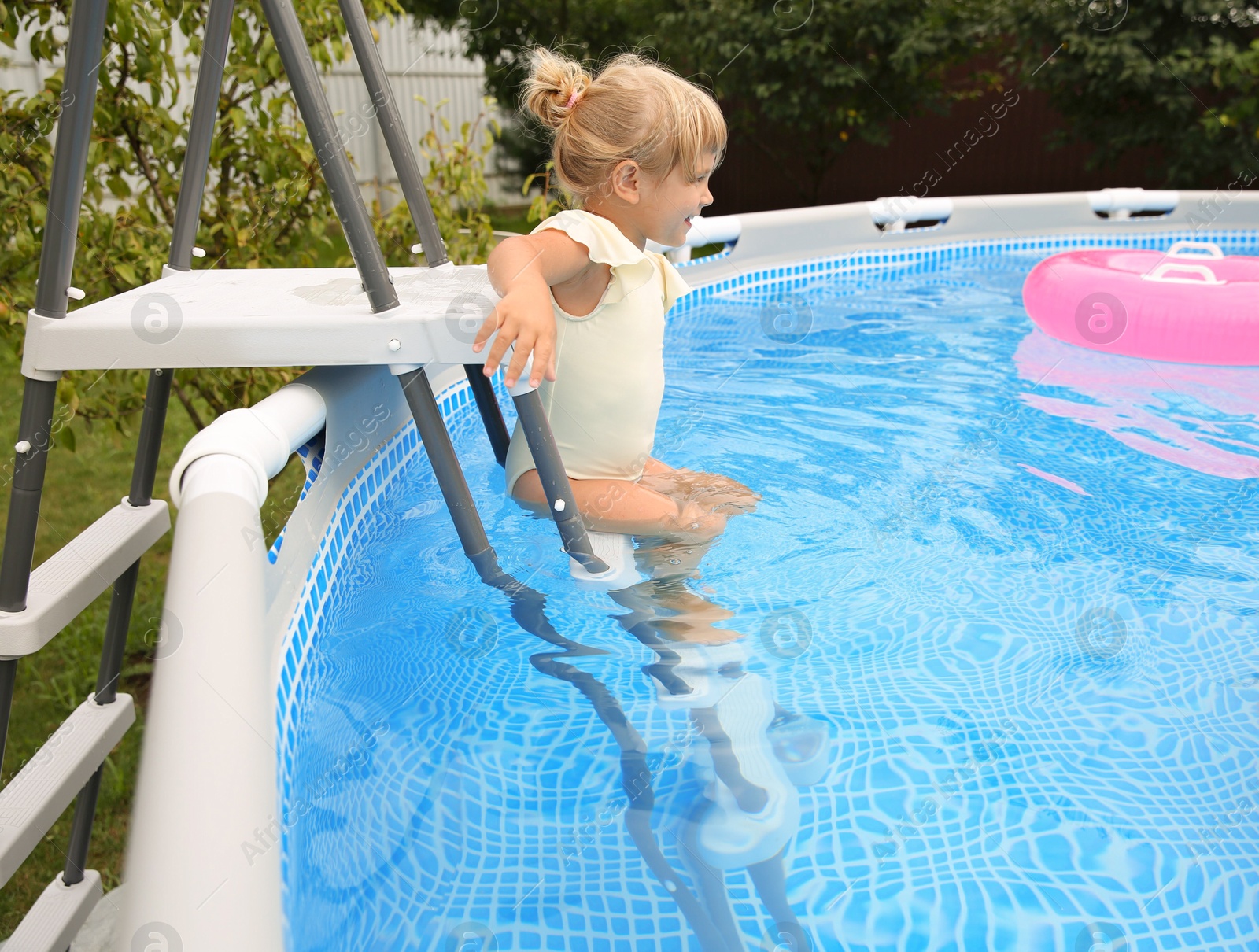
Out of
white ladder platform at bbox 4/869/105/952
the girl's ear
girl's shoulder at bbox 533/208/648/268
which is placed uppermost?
the girl's ear

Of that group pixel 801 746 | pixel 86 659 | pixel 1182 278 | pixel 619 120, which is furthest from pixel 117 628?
pixel 1182 278

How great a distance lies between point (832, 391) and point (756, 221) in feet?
7.89

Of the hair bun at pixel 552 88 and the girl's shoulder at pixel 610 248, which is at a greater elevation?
the hair bun at pixel 552 88

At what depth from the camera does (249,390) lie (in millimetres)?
3166

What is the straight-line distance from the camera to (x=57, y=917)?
5.83 ft

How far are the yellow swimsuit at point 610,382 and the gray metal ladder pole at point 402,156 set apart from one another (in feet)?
0.38

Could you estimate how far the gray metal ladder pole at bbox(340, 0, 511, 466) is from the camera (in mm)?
2041

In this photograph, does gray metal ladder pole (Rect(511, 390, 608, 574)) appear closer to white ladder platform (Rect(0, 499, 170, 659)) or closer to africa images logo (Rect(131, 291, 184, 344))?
africa images logo (Rect(131, 291, 184, 344))

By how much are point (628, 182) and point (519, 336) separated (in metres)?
0.60

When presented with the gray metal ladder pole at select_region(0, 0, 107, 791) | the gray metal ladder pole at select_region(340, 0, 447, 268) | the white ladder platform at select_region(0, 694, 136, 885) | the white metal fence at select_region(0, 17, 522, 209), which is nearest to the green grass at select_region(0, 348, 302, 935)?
the white ladder platform at select_region(0, 694, 136, 885)

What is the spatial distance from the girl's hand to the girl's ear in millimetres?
492

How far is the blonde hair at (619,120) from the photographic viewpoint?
6.53 feet

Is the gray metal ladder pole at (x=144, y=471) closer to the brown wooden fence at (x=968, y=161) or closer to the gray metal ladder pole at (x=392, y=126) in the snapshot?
the gray metal ladder pole at (x=392, y=126)

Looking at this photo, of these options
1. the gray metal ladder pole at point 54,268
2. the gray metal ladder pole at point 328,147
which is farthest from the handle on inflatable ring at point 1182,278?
the gray metal ladder pole at point 54,268
